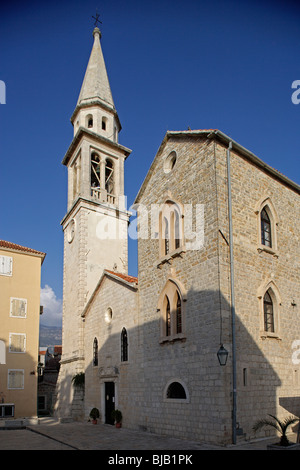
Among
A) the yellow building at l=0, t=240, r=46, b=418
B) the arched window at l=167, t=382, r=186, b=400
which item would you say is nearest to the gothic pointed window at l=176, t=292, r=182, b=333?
the arched window at l=167, t=382, r=186, b=400

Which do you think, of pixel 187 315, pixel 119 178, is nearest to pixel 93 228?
pixel 119 178

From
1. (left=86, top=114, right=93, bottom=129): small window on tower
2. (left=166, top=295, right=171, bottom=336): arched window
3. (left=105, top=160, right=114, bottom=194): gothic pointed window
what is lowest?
(left=166, top=295, right=171, bottom=336): arched window

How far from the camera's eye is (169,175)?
17.0m

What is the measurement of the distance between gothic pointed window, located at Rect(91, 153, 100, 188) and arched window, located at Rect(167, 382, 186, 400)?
17.8 m

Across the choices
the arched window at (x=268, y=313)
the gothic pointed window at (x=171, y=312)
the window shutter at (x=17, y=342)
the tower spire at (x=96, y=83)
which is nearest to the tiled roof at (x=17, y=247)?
the window shutter at (x=17, y=342)

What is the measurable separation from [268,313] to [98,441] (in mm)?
7560

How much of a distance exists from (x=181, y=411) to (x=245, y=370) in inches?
107

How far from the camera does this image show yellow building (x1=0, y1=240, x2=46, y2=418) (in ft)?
79.7

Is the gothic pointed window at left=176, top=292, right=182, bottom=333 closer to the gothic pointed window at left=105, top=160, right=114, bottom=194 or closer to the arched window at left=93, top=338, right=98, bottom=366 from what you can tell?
the arched window at left=93, top=338, right=98, bottom=366

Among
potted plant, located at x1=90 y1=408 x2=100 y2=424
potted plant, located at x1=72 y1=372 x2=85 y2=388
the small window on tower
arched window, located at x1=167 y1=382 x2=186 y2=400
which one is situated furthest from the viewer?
the small window on tower

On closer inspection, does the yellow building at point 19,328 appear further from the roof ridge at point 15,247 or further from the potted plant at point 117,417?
the potted plant at point 117,417

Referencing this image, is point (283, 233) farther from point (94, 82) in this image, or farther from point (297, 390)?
point (94, 82)

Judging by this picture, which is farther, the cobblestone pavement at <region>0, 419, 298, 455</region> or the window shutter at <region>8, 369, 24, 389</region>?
the window shutter at <region>8, 369, 24, 389</region>

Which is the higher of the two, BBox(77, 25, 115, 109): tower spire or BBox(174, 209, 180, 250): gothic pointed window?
BBox(77, 25, 115, 109): tower spire
